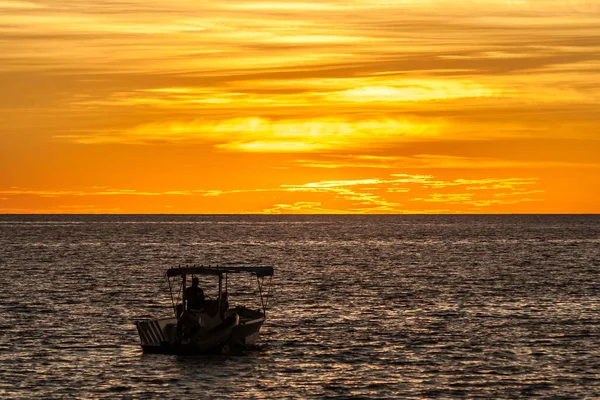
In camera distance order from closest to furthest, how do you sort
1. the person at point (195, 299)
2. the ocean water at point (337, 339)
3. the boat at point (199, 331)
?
the ocean water at point (337, 339) → the boat at point (199, 331) → the person at point (195, 299)

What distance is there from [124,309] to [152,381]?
30.2 metres

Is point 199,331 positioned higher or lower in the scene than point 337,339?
higher

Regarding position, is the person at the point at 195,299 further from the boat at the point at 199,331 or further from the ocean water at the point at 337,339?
the ocean water at the point at 337,339

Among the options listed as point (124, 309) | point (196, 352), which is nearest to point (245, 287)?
point (124, 309)

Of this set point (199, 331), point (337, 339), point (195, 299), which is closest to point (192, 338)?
point (199, 331)

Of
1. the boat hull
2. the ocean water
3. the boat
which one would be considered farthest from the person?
the ocean water

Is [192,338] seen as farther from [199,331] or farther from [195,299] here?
[195,299]

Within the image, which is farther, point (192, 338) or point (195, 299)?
point (195, 299)

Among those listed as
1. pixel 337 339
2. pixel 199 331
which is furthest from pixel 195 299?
pixel 337 339

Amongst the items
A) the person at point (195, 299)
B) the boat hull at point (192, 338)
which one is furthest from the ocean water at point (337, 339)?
the person at point (195, 299)

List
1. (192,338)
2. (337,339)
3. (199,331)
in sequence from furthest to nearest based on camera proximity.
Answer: (337,339), (199,331), (192,338)

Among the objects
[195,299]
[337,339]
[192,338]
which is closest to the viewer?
[192,338]

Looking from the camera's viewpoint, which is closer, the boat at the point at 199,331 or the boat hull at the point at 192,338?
the boat at the point at 199,331

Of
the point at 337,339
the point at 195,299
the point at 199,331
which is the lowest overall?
the point at 337,339
